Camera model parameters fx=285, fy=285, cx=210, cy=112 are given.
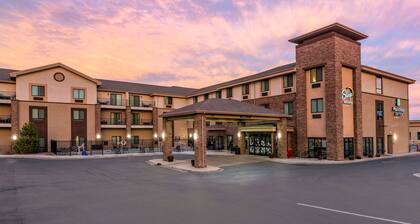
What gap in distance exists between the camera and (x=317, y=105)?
28.9m

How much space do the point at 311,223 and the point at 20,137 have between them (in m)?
37.2

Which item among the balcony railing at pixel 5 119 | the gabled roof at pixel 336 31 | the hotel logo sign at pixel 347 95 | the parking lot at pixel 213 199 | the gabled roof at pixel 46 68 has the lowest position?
the parking lot at pixel 213 199

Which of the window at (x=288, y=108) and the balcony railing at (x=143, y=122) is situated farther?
the balcony railing at (x=143, y=122)

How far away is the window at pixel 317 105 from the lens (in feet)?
93.4

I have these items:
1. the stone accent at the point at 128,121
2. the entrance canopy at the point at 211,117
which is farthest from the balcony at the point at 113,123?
the entrance canopy at the point at 211,117

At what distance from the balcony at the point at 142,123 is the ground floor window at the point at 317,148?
87.6 ft

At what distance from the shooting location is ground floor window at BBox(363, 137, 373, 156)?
99.5 ft

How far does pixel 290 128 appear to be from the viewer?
101 ft

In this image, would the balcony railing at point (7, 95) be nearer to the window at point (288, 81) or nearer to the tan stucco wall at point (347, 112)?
the window at point (288, 81)

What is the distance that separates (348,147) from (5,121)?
4045 cm

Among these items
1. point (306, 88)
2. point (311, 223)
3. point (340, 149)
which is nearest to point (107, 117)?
point (306, 88)

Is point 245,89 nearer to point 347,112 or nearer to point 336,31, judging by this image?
point 347,112

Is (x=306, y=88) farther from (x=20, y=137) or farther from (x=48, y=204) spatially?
(x=20, y=137)

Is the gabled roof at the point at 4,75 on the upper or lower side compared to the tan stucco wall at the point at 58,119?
upper
